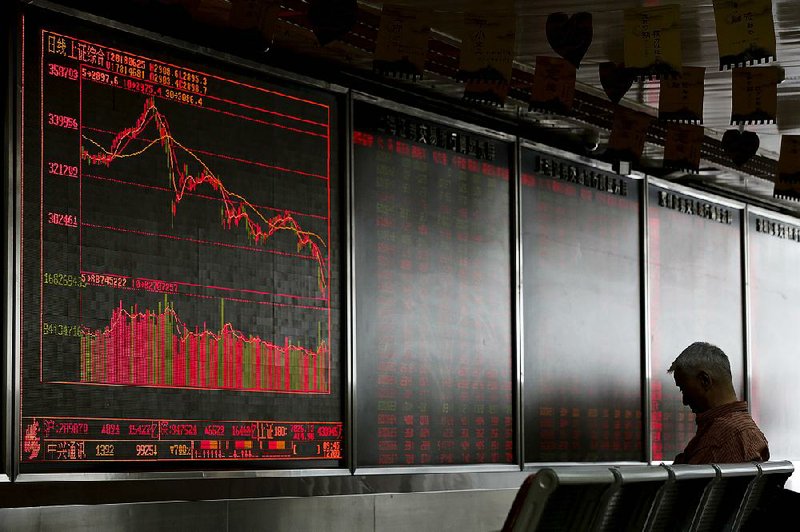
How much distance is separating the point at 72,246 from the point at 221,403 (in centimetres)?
100

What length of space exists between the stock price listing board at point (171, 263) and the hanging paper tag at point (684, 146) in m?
2.23

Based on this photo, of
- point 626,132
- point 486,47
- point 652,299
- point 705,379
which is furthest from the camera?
point 652,299

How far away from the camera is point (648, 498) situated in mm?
3625

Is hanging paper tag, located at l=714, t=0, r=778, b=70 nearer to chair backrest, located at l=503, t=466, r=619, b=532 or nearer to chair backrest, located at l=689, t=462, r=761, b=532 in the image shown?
chair backrest, located at l=689, t=462, r=761, b=532

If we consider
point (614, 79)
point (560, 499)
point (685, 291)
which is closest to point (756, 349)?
point (685, 291)

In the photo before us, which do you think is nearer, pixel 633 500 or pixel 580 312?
pixel 633 500

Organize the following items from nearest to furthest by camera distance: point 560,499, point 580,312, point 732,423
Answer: point 560,499 < point 732,423 < point 580,312

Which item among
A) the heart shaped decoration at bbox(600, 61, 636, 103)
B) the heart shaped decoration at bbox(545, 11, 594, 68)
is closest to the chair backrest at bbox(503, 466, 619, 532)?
the heart shaped decoration at bbox(545, 11, 594, 68)

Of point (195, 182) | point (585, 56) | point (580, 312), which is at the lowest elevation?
point (580, 312)

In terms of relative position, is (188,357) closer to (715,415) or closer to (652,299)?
(715,415)

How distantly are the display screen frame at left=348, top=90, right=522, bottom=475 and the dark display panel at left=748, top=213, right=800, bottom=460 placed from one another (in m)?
2.93

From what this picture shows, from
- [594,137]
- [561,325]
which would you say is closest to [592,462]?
[561,325]

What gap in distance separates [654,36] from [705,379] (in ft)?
4.65

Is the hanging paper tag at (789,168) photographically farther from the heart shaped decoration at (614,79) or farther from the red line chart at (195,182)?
the red line chart at (195,182)
